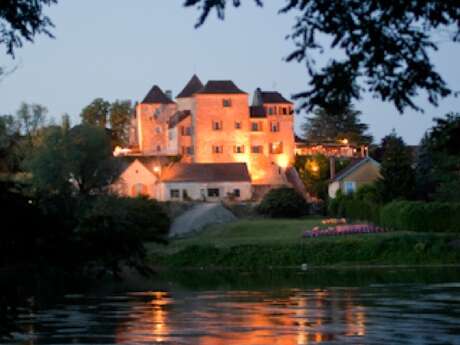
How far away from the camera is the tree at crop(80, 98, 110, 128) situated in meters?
124

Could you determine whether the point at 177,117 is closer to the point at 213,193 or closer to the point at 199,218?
the point at 213,193

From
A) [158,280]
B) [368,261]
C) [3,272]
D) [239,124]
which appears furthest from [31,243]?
[239,124]

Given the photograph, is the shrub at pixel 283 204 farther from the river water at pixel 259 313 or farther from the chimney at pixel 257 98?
the river water at pixel 259 313

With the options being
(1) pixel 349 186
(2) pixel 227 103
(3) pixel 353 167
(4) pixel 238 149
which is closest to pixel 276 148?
(4) pixel 238 149

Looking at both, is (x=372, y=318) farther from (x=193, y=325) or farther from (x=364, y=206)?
(x=364, y=206)

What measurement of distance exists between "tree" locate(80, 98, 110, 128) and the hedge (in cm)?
6781

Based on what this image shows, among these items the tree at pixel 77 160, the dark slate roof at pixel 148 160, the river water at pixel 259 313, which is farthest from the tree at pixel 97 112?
the river water at pixel 259 313

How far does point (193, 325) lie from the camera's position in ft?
92.4

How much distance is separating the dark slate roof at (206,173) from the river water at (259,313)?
43594 mm

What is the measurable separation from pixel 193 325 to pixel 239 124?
72663 millimetres

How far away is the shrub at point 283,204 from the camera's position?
261 ft

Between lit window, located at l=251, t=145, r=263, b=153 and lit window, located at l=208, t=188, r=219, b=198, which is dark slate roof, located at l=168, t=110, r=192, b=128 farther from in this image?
lit window, located at l=208, t=188, r=219, b=198

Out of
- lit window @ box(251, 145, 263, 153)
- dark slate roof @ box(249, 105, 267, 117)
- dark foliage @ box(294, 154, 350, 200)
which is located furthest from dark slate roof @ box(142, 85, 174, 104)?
dark foliage @ box(294, 154, 350, 200)

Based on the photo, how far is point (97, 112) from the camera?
125 m
